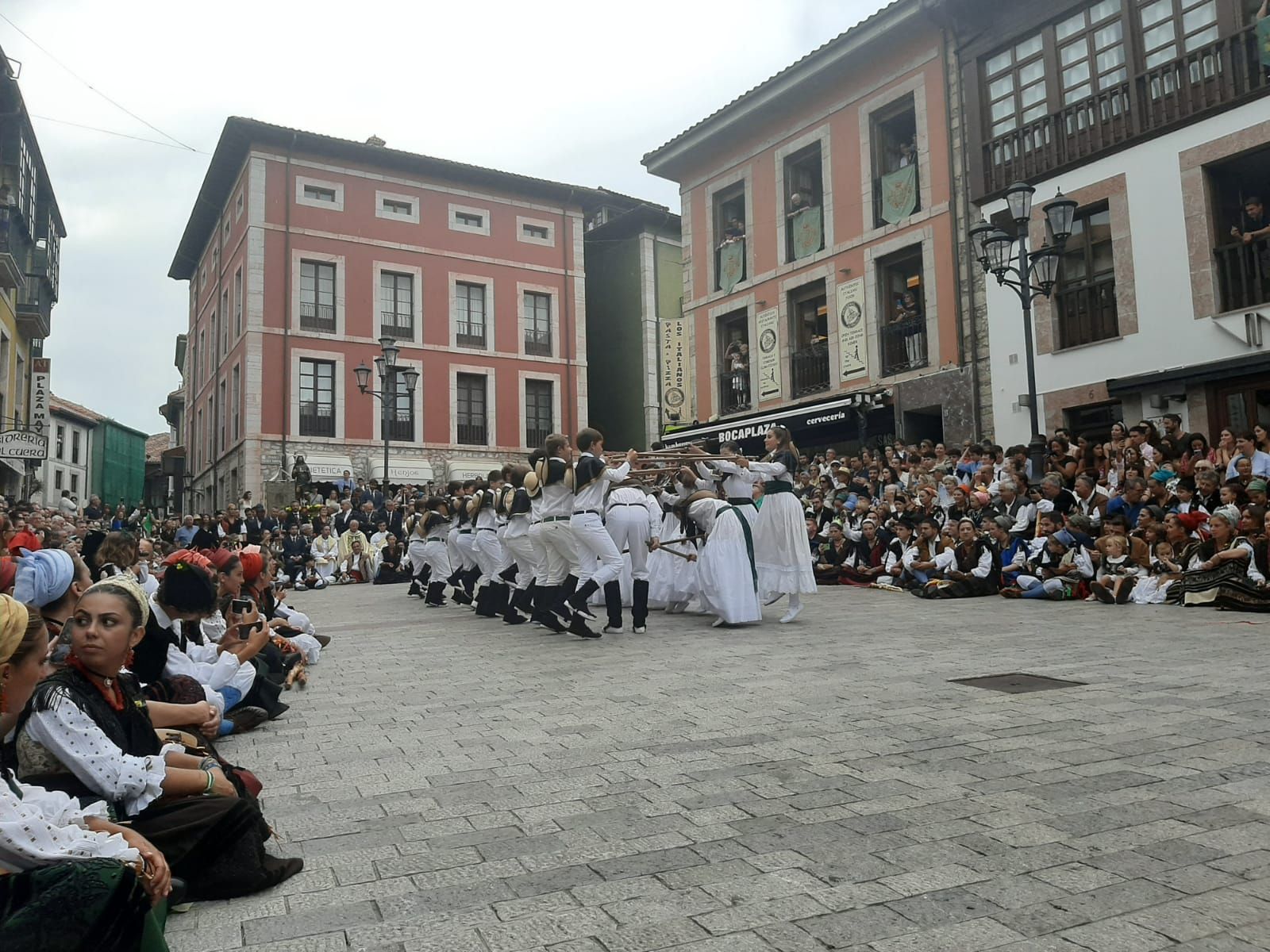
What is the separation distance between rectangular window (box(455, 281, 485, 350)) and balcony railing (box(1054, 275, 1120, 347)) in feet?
74.2

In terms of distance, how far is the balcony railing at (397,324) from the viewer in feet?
111

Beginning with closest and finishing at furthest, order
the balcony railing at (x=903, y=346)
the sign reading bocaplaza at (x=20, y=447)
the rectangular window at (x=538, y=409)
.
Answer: the sign reading bocaplaza at (x=20, y=447) < the balcony railing at (x=903, y=346) < the rectangular window at (x=538, y=409)

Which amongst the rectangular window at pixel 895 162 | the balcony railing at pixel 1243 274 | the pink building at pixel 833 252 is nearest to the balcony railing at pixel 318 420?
the pink building at pixel 833 252

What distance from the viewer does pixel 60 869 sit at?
2.34 metres

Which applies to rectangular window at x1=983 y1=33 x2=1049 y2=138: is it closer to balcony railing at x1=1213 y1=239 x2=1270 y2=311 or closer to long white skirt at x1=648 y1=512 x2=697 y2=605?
balcony railing at x1=1213 y1=239 x2=1270 y2=311

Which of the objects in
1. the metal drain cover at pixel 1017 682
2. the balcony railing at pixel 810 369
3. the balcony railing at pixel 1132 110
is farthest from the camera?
the balcony railing at pixel 810 369

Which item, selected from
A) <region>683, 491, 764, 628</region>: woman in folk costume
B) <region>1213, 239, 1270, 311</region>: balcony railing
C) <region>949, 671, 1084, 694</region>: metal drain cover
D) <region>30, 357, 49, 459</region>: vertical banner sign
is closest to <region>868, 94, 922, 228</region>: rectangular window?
<region>1213, 239, 1270, 311</region>: balcony railing

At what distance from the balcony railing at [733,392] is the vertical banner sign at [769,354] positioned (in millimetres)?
590

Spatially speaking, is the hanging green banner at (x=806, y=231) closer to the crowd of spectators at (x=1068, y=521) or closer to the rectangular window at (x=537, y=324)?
the crowd of spectators at (x=1068, y=521)

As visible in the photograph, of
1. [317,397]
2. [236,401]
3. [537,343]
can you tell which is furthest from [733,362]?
[236,401]

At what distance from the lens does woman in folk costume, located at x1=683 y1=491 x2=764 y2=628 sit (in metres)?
10.0

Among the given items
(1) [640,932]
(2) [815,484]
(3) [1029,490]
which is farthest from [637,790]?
(2) [815,484]

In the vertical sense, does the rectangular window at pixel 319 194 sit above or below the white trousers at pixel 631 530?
above

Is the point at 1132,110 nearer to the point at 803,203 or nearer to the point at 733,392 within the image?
the point at 803,203
